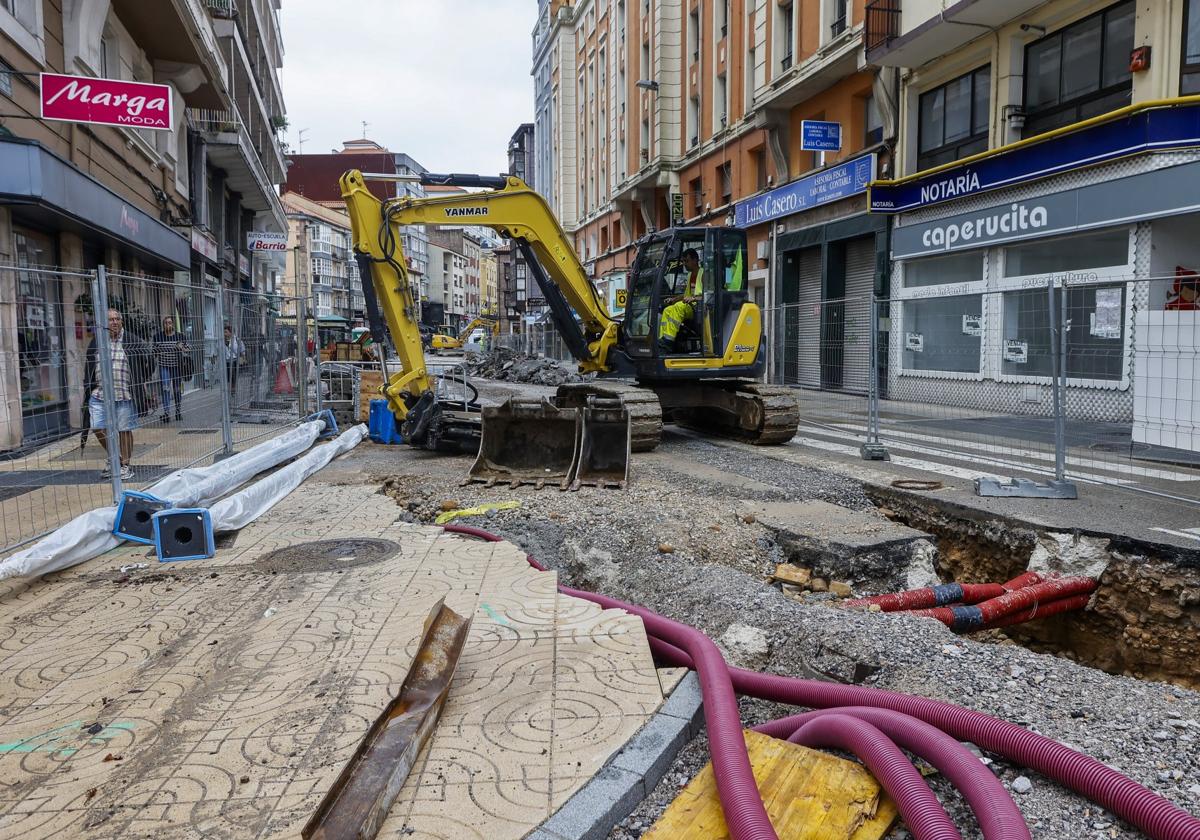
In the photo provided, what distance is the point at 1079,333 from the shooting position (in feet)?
22.2

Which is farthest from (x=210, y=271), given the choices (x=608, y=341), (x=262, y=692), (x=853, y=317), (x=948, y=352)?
(x=262, y=692)

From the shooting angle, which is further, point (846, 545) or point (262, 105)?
point (262, 105)

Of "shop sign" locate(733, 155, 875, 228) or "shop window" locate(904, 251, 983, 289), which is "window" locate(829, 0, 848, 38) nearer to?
"shop sign" locate(733, 155, 875, 228)

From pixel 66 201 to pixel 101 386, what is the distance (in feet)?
19.6

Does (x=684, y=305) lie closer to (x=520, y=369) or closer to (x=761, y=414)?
(x=761, y=414)

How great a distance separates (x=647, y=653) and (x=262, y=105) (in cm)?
3083

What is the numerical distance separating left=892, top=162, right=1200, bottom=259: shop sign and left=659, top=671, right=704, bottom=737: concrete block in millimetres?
11489

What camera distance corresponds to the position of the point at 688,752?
290 cm

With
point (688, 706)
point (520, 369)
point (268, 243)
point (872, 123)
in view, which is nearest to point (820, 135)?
point (872, 123)

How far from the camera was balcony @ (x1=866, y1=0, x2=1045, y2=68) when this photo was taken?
13.7 metres

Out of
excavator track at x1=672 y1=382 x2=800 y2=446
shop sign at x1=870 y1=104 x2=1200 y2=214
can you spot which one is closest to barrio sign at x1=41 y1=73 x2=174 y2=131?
excavator track at x1=672 y1=382 x2=800 y2=446

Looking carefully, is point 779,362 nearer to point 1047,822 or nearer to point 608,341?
point 608,341

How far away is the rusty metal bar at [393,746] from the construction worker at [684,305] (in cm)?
738

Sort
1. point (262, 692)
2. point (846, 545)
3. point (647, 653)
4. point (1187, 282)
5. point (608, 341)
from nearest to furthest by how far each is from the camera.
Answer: point (262, 692)
point (647, 653)
point (846, 545)
point (1187, 282)
point (608, 341)
